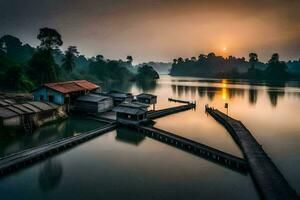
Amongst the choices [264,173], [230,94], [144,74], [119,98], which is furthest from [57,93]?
[144,74]

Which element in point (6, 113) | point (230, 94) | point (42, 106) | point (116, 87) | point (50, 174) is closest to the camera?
point (50, 174)

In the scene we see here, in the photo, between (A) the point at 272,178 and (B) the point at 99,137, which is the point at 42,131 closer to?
(B) the point at 99,137

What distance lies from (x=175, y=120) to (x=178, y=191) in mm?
27483

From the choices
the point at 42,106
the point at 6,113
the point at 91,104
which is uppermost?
the point at 42,106

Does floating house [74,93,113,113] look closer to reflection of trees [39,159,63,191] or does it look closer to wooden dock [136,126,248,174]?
wooden dock [136,126,248,174]

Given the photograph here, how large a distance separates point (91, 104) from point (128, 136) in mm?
15484

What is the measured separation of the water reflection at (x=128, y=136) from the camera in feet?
107

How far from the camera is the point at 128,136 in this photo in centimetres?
3475

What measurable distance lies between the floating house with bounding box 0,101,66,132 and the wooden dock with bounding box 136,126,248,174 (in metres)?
16.4

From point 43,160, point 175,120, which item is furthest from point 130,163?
point 175,120

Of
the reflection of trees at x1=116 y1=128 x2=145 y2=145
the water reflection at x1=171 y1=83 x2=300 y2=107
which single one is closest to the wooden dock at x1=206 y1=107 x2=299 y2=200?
the reflection of trees at x1=116 y1=128 x2=145 y2=145

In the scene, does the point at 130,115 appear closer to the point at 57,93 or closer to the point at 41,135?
the point at 41,135

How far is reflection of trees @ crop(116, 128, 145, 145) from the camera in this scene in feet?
107

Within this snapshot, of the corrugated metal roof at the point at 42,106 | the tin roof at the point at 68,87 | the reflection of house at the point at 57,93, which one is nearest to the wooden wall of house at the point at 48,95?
the reflection of house at the point at 57,93
